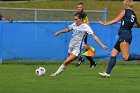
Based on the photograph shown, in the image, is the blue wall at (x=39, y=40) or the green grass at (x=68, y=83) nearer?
the green grass at (x=68, y=83)

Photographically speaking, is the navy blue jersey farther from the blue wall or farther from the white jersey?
the blue wall

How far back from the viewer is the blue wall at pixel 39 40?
22.5 metres

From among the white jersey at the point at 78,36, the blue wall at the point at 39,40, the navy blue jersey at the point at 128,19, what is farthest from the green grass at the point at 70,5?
the navy blue jersey at the point at 128,19

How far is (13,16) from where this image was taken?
123 feet

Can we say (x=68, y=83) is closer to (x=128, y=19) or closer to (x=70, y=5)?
(x=128, y=19)

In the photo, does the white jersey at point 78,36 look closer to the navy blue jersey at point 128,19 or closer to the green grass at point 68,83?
the green grass at point 68,83

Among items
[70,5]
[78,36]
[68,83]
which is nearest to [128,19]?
[78,36]

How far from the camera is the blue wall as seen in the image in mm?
22516

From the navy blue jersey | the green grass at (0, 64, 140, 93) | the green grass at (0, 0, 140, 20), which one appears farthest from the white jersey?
the green grass at (0, 0, 140, 20)

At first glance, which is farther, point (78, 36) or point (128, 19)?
point (78, 36)

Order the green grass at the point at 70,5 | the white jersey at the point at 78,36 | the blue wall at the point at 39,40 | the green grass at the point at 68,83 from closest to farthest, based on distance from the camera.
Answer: the green grass at the point at 68,83 → the white jersey at the point at 78,36 → the blue wall at the point at 39,40 → the green grass at the point at 70,5

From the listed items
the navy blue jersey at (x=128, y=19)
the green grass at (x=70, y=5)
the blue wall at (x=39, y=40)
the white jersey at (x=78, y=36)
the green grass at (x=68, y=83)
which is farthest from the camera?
the green grass at (x=70, y=5)

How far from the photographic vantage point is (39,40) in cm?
2302

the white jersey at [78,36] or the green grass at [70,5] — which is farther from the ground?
the white jersey at [78,36]
